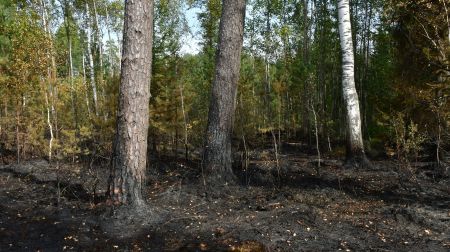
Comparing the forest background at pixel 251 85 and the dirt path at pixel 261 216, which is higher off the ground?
the forest background at pixel 251 85

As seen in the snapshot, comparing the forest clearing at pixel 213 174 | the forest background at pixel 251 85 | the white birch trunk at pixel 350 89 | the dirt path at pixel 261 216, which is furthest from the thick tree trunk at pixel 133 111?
the white birch trunk at pixel 350 89

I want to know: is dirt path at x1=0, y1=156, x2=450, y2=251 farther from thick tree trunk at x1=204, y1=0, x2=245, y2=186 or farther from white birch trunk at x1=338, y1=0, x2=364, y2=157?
white birch trunk at x1=338, y1=0, x2=364, y2=157

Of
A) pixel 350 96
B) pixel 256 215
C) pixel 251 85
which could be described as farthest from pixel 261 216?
pixel 251 85

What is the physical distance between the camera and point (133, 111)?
5.12 meters

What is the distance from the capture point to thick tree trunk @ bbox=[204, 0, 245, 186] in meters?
6.90

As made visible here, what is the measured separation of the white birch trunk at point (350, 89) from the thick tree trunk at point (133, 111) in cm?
517

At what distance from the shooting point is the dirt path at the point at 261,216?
4.24 meters

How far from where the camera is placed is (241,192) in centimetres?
647

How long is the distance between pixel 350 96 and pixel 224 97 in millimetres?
3319

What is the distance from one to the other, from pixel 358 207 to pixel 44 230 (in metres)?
4.35

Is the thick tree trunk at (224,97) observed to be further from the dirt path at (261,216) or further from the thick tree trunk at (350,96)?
the thick tree trunk at (350,96)

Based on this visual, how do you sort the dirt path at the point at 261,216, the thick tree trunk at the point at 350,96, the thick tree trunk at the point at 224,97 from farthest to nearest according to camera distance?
the thick tree trunk at the point at 350,96 → the thick tree trunk at the point at 224,97 → the dirt path at the point at 261,216

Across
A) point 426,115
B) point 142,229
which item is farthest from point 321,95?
point 142,229

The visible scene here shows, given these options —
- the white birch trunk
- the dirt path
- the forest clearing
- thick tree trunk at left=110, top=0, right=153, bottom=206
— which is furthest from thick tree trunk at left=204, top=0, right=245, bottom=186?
the white birch trunk
